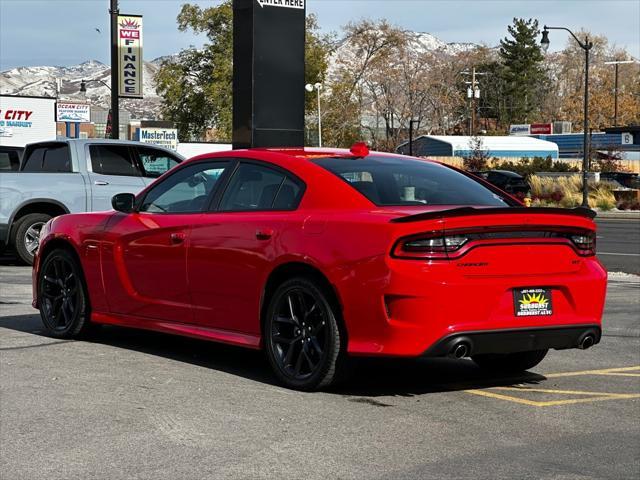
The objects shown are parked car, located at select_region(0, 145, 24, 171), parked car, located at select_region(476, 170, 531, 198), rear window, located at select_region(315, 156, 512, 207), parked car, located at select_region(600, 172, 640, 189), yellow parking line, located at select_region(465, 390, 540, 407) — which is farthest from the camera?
parked car, located at select_region(600, 172, 640, 189)

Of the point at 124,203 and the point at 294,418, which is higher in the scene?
the point at 124,203

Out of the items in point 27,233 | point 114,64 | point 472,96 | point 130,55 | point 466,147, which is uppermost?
point 472,96

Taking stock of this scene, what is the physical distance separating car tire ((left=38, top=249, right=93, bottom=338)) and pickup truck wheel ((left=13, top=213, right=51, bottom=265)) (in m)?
7.18

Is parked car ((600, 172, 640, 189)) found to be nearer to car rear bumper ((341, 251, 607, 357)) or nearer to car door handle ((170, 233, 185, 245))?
car door handle ((170, 233, 185, 245))

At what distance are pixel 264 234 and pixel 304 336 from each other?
73cm

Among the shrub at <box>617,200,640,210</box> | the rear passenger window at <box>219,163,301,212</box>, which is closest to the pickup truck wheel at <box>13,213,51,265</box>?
the rear passenger window at <box>219,163,301,212</box>

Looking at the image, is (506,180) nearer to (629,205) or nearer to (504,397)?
(629,205)

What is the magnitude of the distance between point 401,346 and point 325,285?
67 cm

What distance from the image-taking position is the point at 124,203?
27.0ft

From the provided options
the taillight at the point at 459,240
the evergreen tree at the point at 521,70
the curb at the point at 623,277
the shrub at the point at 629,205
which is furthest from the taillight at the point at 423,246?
the evergreen tree at the point at 521,70

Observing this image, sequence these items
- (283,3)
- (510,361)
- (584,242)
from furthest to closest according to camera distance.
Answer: (283,3), (510,361), (584,242)

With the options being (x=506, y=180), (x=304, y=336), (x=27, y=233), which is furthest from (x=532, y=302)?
(x=506, y=180)

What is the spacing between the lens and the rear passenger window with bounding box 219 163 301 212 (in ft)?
23.3

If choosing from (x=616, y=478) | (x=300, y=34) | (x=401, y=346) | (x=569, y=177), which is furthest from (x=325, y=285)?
(x=569, y=177)
